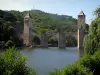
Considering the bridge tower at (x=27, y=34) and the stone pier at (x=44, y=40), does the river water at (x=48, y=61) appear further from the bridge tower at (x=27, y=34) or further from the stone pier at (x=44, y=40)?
the stone pier at (x=44, y=40)

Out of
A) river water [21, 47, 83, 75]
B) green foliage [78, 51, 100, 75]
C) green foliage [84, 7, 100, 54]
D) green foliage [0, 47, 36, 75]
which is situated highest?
green foliage [84, 7, 100, 54]

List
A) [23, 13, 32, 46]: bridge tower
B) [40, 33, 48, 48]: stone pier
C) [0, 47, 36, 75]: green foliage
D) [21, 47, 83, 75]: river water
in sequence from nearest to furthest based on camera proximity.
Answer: [0, 47, 36, 75]: green foliage, [21, 47, 83, 75]: river water, [23, 13, 32, 46]: bridge tower, [40, 33, 48, 48]: stone pier

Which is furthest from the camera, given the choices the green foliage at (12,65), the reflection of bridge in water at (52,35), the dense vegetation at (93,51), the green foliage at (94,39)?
the reflection of bridge in water at (52,35)

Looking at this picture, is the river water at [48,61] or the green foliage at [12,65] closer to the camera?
the green foliage at [12,65]

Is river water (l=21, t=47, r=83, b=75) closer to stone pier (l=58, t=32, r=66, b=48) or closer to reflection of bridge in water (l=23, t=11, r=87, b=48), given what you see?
reflection of bridge in water (l=23, t=11, r=87, b=48)

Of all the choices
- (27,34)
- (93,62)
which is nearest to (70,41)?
(27,34)

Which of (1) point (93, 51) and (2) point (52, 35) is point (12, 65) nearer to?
(1) point (93, 51)

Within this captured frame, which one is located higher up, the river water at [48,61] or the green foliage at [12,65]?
the green foliage at [12,65]

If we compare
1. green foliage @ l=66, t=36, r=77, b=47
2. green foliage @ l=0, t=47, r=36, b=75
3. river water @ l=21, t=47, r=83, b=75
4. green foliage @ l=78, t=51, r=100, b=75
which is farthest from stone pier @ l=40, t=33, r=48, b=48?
green foliage @ l=0, t=47, r=36, b=75

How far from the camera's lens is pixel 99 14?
1117 inches

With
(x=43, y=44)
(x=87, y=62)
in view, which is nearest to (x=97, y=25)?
(x=87, y=62)

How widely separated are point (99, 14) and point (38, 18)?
373ft

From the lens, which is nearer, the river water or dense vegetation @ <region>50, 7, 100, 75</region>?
dense vegetation @ <region>50, 7, 100, 75</region>

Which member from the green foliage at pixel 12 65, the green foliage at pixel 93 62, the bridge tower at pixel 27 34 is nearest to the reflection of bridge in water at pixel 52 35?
the bridge tower at pixel 27 34
